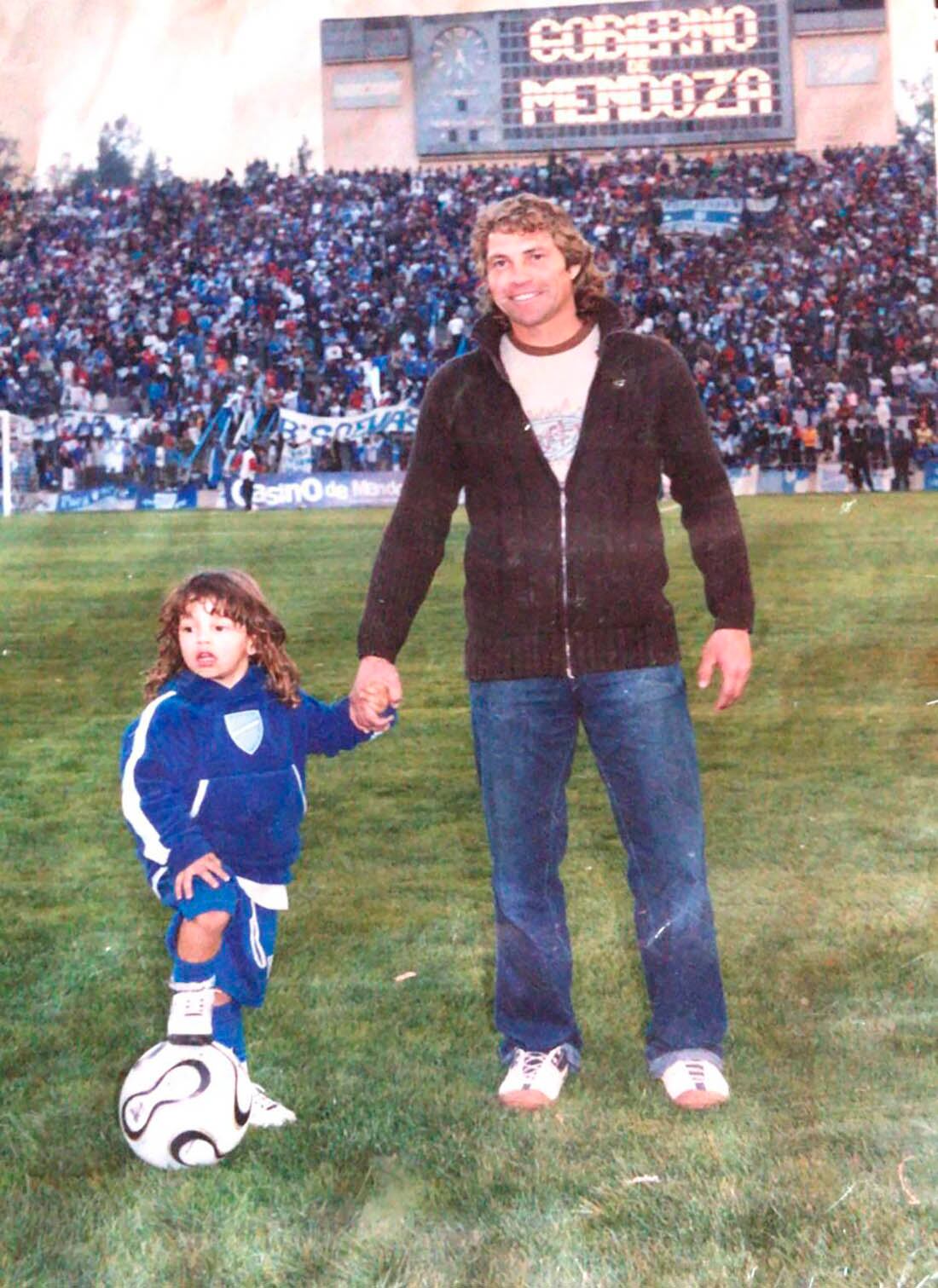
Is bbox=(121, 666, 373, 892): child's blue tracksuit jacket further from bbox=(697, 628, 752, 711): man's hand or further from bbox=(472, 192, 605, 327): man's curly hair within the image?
bbox=(472, 192, 605, 327): man's curly hair

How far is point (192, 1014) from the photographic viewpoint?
2.30 metres

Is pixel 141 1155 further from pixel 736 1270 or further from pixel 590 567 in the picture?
pixel 590 567

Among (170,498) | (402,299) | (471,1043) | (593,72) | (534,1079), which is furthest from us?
(402,299)

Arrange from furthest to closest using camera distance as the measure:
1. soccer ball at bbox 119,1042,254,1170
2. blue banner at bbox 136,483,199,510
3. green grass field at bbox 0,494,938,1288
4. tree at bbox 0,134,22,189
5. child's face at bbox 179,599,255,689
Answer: blue banner at bbox 136,483,199,510
tree at bbox 0,134,22,189
child's face at bbox 179,599,255,689
soccer ball at bbox 119,1042,254,1170
green grass field at bbox 0,494,938,1288

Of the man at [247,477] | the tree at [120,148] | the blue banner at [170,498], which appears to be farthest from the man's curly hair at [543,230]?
the blue banner at [170,498]

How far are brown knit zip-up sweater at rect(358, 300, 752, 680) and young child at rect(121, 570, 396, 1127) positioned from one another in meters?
0.28

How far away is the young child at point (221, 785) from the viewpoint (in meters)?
2.29

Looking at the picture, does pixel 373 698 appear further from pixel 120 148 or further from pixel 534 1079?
pixel 120 148

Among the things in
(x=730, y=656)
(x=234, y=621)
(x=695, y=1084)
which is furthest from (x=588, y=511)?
(x=695, y=1084)

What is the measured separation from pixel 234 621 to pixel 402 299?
19.9 meters

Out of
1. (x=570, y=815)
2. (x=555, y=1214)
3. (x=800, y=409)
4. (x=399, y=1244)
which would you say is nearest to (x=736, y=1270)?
(x=555, y=1214)

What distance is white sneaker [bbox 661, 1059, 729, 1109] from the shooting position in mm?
2432

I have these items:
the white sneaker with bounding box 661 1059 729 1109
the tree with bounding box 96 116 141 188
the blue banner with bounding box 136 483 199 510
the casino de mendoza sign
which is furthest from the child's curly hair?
the blue banner with bounding box 136 483 199 510

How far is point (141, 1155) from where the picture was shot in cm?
226
